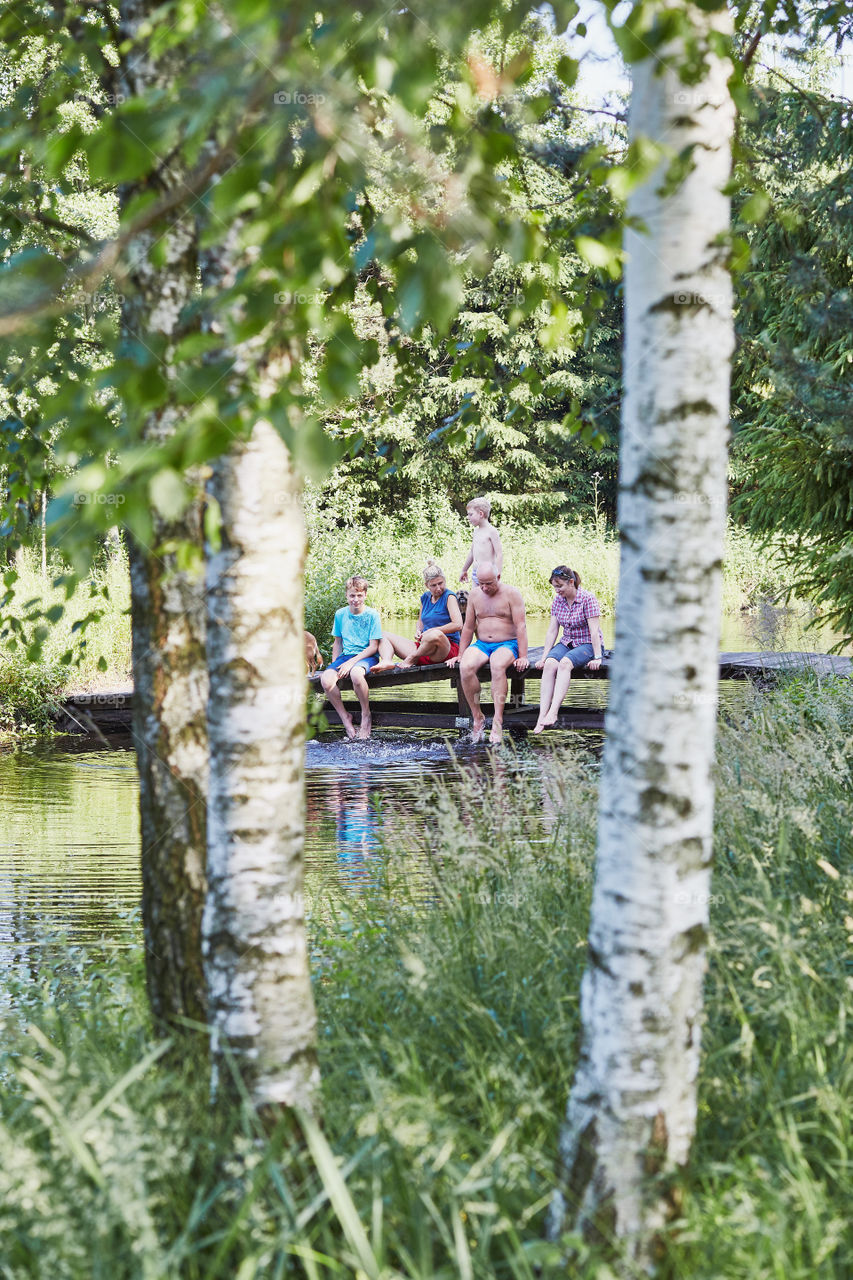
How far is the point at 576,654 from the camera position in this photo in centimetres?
976

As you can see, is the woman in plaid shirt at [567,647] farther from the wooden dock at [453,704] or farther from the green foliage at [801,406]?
the green foliage at [801,406]

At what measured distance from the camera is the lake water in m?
5.27

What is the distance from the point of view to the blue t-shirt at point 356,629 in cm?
1091

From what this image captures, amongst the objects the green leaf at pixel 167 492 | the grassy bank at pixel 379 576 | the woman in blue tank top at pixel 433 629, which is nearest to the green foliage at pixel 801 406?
the grassy bank at pixel 379 576

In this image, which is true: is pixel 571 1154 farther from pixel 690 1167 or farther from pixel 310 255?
pixel 310 255

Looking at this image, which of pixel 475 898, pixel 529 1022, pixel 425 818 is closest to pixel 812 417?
pixel 425 818

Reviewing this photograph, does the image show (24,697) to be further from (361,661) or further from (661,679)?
(661,679)

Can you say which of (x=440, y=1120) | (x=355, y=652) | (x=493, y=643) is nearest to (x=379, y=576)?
(x=355, y=652)

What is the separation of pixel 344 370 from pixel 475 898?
2491mm

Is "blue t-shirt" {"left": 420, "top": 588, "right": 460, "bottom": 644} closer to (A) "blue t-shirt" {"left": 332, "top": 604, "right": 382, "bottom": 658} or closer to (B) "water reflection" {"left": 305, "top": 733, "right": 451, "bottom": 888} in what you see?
(A) "blue t-shirt" {"left": 332, "top": 604, "right": 382, "bottom": 658}

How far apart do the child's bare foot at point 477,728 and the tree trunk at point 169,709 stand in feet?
23.8

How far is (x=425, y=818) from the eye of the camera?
630cm

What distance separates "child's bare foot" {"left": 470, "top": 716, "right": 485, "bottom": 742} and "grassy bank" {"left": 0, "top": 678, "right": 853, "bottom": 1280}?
20.6ft

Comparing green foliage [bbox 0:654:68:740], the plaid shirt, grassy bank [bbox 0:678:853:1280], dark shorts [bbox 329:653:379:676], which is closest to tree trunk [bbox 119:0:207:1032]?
grassy bank [bbox 0:678:853:1280]
